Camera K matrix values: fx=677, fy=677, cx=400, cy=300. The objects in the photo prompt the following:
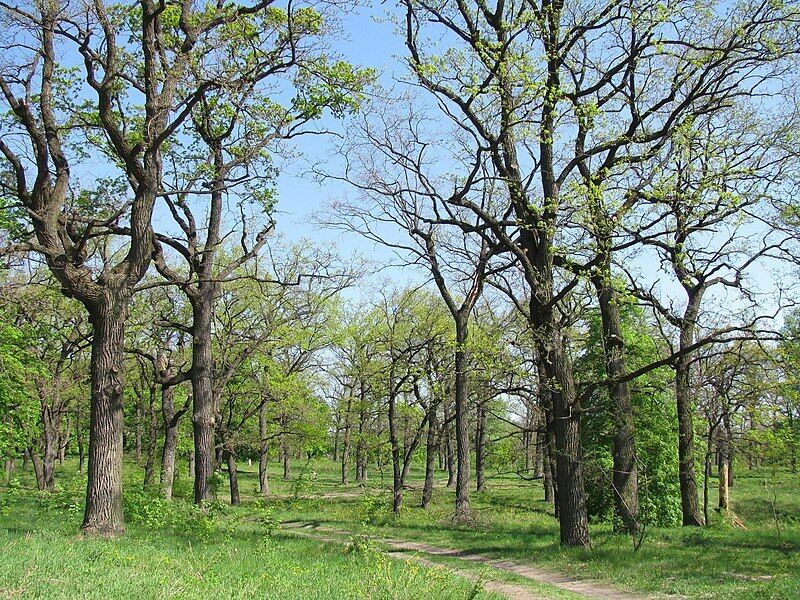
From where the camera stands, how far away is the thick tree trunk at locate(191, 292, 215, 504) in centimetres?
1816

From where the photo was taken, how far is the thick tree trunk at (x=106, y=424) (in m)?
11.1

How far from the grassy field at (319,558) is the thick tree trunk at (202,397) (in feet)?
5.61

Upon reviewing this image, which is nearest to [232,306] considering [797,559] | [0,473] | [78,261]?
[78,261]

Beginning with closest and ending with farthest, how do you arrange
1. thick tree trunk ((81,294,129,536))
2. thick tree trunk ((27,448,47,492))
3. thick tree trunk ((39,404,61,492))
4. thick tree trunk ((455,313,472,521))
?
1. thick tree trunk ((81,294,129,536))
2. thick tree trunk ((455,313,472,521))
3. thick tree trunk ((39,404,61,492))
4. thick tree trunk ((27,448,47,492))

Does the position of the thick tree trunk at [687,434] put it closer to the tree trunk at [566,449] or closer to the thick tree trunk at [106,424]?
the tree trunk at [566,449]

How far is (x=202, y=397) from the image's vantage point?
60.2 feet

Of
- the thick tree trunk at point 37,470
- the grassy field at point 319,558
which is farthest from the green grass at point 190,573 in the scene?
the thick tree trunk at point 37,470

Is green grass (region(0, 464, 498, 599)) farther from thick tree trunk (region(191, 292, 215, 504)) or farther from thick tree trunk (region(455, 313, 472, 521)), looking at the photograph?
thick tree trunk (region(455, 313, 472, 521))

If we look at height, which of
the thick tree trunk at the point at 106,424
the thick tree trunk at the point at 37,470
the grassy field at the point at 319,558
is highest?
the thick tree trunk at the point at 106,424

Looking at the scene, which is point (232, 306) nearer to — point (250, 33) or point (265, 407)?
point (265, 407)

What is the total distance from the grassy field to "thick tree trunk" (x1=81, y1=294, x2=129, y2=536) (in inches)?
19.1

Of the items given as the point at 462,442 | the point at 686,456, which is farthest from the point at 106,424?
the point at 686,456

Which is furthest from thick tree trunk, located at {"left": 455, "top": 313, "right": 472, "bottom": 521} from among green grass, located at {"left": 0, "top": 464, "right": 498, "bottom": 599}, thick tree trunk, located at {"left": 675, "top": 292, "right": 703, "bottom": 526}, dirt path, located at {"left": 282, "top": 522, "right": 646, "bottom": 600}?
green grass, located at {"left": 0, "top": 464, "right": 498, "bottom": 599}

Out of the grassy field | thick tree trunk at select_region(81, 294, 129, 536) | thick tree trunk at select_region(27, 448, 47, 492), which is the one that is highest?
thick tree trunk at select_region(81, 294, 129, 536)
